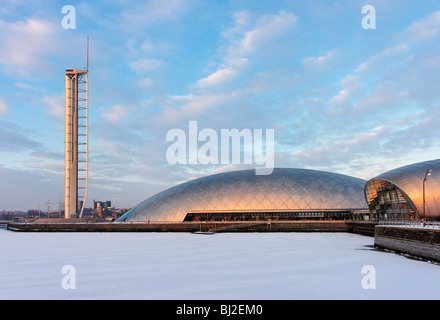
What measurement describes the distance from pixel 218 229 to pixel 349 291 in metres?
54.5

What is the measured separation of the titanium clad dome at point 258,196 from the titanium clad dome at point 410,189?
936 centimetres

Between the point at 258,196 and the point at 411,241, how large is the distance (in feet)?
161

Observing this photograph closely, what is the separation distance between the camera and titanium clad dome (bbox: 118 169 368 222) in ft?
257

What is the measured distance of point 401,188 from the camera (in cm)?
5872

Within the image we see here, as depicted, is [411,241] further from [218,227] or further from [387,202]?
[218,227]

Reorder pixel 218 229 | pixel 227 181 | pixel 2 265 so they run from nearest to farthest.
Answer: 1. pixel 2 265
2. pixel 218 229
3. pixel 227 181

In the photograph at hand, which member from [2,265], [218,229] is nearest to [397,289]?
[2,265]

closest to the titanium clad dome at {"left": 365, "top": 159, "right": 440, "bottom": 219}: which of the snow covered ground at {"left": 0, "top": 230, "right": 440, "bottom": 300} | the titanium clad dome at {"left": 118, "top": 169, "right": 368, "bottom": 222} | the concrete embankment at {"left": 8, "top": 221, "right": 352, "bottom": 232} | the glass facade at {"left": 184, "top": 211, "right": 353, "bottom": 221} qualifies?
the glass facade at {"left": 184, "top": 211, "right": 353, "bottom": 221}

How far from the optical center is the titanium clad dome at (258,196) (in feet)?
257

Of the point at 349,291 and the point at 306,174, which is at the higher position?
the point at 306,174

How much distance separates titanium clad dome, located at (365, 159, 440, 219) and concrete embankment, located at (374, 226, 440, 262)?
1974 centimetres

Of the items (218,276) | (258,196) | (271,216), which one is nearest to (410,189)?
(271,216)

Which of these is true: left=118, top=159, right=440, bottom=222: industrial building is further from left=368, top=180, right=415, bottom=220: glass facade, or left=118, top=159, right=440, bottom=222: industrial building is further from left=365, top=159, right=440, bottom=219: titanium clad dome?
left=365, top=159, right=440, bottom=219: titanium clad dome
